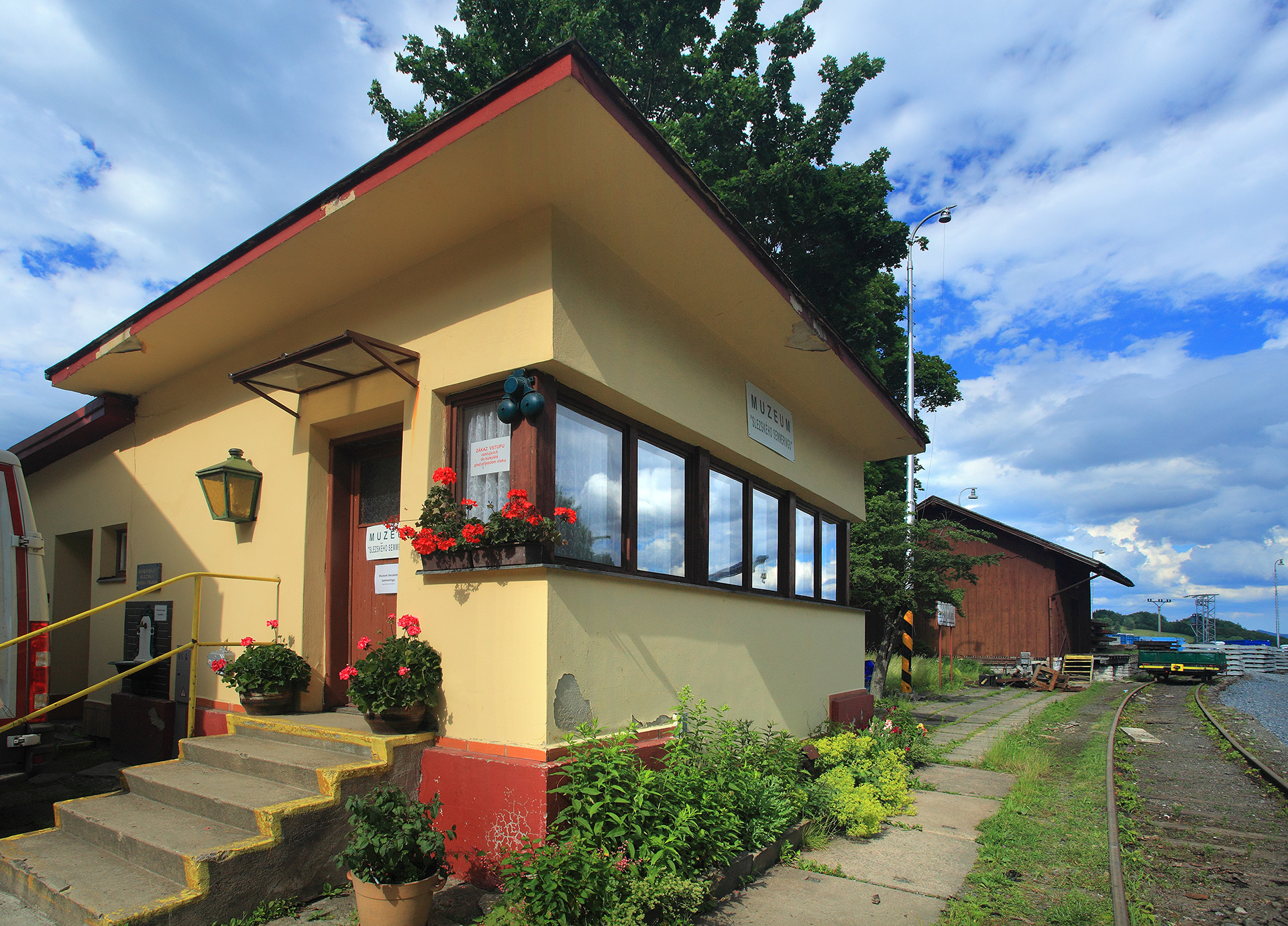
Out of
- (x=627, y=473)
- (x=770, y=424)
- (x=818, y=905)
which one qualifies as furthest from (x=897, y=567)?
(x=818, y=905)

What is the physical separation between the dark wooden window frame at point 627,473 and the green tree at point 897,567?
8753mm

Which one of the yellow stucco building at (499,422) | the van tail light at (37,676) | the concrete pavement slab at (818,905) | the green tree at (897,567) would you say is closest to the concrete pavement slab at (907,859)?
the concrete pavement slab at (818,905)

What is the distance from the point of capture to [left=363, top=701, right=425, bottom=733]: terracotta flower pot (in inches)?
184

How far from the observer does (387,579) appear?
5898 mm

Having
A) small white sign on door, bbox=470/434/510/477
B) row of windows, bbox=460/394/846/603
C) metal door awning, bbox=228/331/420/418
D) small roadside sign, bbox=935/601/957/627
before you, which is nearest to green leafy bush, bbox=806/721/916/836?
row of windows, bbox=460/394/846/603

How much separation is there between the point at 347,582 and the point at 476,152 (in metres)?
3.60

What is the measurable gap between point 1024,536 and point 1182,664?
6.89 metres

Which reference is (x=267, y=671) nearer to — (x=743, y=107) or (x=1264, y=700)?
(x=743, y=107)

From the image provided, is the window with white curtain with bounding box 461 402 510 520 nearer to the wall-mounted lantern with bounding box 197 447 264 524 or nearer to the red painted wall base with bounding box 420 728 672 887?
the red painted wall base with bounding box 420 728 672 887

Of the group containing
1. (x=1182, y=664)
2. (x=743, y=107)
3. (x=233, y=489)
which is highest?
(x=743, y=107)

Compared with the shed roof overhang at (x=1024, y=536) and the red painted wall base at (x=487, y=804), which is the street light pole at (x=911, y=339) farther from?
the red painted wall base at (x=487, y=804)

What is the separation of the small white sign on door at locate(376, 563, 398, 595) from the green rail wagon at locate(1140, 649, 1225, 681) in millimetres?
30362

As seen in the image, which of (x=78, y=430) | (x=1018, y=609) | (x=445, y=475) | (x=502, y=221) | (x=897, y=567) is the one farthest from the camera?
(x=1018, y=609)

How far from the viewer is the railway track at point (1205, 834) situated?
16.4 ft
